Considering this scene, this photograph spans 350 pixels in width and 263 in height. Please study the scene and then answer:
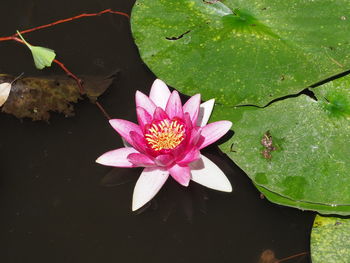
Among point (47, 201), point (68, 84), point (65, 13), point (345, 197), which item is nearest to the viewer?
point (345, 197)

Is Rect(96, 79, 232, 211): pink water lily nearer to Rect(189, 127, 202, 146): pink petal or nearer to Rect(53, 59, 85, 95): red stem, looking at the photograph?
Rect(189, 127, 202, 146): pink petal

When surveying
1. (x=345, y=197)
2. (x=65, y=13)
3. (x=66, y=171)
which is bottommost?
(x=66, y=171)

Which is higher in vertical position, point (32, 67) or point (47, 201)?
point (32, 67)

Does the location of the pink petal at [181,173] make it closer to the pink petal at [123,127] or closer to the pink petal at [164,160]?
the pink petal at [164,160]

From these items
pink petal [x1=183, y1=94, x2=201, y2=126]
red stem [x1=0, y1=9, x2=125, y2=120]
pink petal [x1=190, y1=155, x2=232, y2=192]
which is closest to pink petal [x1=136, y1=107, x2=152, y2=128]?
pink petal [x1=183, y1=94, x2=201, y2=126]

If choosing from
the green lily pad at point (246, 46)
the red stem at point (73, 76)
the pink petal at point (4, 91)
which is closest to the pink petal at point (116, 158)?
the green lily pad at point (246, 46)

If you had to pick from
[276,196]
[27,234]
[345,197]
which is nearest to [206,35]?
[276,196]

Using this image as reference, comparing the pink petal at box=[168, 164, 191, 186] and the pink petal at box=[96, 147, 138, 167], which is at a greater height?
the pink petal at box=[168, 164, 191, 186]

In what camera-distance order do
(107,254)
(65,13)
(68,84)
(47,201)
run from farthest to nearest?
(65,13) → (68,84) → (47,201) → (107,254)

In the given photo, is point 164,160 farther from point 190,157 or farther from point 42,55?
point 42,55

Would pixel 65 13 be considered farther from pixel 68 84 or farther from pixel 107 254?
pixel 107 254
